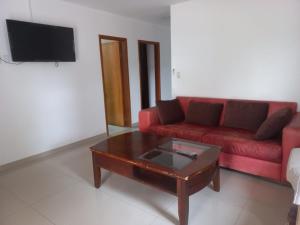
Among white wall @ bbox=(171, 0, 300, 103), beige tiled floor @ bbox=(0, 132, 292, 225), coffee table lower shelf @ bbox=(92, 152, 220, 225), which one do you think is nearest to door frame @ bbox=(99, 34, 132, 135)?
white wall @ bbox=(171, 0, 300, 103)

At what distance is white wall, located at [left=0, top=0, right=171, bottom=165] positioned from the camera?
9.27 ft

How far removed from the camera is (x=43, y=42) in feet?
9.79

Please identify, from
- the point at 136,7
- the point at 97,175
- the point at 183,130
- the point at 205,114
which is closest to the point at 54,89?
the point at 97,175

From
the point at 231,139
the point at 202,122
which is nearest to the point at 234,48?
the point at 202,122

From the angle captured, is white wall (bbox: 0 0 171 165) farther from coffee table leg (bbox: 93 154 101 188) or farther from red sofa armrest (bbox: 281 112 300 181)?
red sofa armrest (bbox: 281 112 300 181)

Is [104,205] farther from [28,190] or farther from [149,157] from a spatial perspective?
[28,190]

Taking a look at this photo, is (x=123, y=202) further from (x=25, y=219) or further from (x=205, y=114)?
(x=205, y=114)

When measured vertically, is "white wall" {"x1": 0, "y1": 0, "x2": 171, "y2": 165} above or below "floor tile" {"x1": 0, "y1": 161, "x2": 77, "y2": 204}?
above

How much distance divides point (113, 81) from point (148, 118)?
194 cm

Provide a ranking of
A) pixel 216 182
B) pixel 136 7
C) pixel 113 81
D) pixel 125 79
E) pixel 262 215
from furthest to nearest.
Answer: pixel 113 81
pixel 125 79
pixel 136 7
pixel 216 182
pixel 262 215

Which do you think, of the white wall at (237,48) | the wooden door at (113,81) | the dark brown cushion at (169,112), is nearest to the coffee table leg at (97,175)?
the dark brown cushion at (169,112)

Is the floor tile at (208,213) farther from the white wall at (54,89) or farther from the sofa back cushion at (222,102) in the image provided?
the white wall at (54,89)

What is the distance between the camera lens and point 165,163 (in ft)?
5.95

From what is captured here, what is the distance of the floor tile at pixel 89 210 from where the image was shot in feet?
5.98
